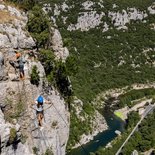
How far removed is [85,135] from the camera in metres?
110

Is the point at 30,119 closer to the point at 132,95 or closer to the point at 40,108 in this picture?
the point at 40,108

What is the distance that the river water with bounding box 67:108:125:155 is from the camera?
335 ft

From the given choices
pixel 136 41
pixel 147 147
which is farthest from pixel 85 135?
pixel 136 41

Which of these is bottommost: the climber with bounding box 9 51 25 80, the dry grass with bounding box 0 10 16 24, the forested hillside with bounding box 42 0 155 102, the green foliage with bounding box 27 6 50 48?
the forested hillside with bounding box 42 0 155 102

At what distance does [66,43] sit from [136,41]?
142301 mm

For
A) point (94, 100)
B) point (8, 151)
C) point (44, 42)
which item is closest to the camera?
point (8, 151)

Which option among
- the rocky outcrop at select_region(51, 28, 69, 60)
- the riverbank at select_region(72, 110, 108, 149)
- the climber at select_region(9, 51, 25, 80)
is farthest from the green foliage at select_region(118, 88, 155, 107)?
the climber at select_region(9, 51, 25, 80)

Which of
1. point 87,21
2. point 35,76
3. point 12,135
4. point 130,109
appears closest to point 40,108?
point 35,76

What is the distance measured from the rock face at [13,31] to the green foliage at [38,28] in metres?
0.97

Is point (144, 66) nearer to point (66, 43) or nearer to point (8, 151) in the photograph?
point (66, 43)

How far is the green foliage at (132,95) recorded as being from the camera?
485ft

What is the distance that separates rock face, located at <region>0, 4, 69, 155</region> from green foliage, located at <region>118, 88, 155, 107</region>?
10763 centimetres

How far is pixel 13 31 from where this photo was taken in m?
39.6

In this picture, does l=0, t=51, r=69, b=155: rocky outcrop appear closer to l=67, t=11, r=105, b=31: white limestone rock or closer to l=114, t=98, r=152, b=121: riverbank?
l=114, t=98, r=152, b=121: riverbank
